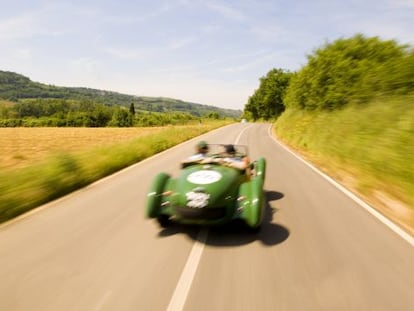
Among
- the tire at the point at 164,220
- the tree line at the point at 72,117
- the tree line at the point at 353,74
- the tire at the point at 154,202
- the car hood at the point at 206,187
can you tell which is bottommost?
the tree line at the point at 72,117

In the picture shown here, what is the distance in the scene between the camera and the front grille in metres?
4.75

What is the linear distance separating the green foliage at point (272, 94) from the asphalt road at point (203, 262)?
224ft

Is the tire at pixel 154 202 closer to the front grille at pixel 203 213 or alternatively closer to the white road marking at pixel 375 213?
the front grille at pixel 203 213

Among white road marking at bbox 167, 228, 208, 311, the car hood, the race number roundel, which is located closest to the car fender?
the car hood

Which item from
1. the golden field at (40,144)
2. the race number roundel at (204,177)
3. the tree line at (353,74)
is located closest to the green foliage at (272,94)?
the golden field at (40,144)

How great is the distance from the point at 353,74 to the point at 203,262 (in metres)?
14.9

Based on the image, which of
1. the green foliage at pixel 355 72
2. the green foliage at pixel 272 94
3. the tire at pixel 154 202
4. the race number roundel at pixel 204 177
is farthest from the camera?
the green foliage at pixel 272 94

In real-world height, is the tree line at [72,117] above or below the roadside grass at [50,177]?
below

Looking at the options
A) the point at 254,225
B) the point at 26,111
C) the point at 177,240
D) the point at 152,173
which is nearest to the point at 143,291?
the point at 177,240

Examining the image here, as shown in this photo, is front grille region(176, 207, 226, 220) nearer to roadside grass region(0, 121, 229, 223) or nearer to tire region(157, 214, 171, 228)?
tire region(157, 214, 171, 228)

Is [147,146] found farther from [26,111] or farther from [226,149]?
[26,111]

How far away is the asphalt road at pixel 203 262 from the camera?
3416 millimetres

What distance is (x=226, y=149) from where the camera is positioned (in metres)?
7.29

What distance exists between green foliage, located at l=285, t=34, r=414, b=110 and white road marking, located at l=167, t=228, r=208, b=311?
9075 millimetres
